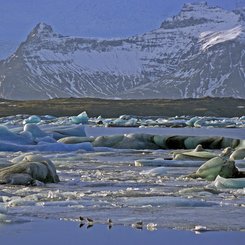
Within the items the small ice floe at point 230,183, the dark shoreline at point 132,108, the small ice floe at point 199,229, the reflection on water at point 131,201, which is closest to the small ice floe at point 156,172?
the reflection on water at point 131,201

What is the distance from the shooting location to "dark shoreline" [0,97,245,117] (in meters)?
156

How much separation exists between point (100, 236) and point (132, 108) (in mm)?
157692

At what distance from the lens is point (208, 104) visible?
6964 inches

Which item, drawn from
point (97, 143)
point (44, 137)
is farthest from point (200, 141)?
point (44, 137)

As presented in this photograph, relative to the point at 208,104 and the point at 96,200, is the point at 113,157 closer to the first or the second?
the point at 96,200

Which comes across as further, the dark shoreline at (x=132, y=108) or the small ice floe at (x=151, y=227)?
the dark shoreline at (x=132, y=108)

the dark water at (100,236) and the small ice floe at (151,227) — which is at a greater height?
the small ice floe at (151,227)

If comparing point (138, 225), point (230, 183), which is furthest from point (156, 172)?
point (138, 225)

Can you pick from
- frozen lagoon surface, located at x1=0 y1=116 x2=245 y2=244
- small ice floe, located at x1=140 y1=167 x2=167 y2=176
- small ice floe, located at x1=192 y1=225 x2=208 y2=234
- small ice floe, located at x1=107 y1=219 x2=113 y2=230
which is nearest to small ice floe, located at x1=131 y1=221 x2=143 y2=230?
frozen lagoon surface, located at x1=0 y1=116 x2=245 y2=244

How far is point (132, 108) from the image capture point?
16738 centimetres

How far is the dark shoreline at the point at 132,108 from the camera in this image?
513ft

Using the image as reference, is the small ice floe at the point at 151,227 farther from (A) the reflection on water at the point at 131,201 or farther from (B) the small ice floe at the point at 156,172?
(B) the small ice floe at the point at 156,172

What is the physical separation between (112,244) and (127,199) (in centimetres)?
384

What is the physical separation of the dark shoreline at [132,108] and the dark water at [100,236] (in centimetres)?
14019
